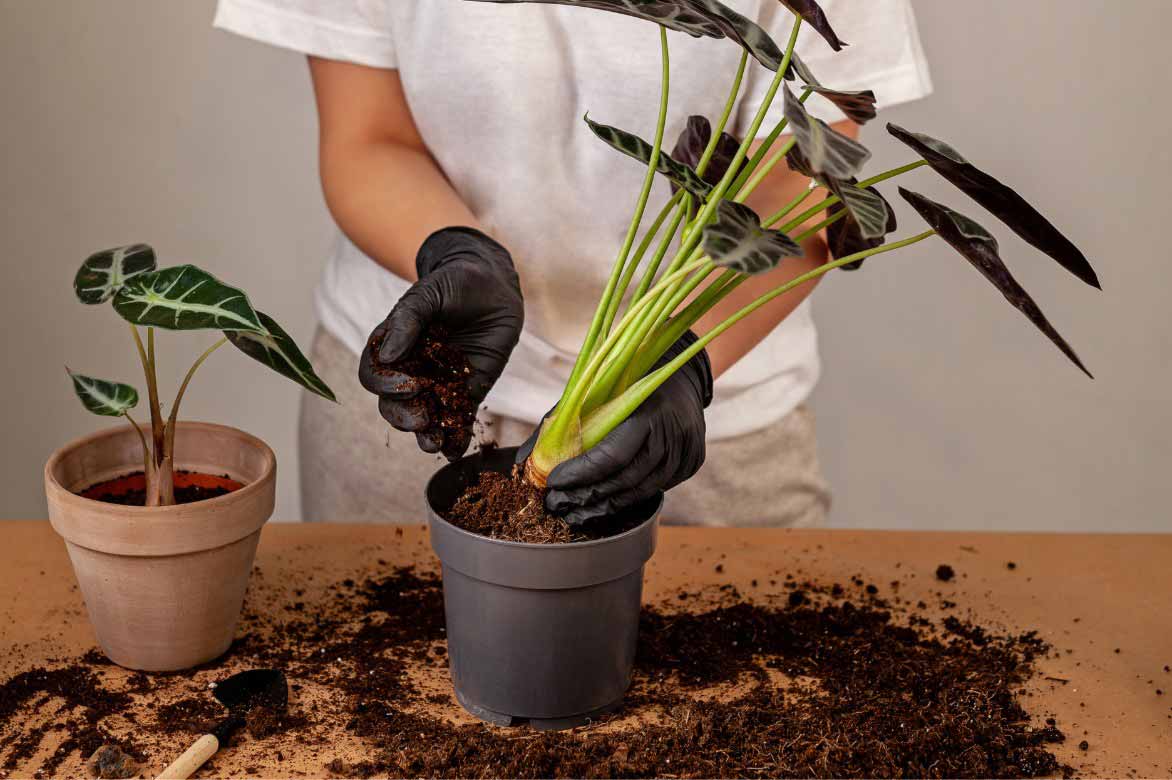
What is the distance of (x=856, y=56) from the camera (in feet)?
4.44

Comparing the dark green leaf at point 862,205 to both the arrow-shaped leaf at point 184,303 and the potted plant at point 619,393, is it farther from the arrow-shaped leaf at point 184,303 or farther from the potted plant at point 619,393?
the arrow-shaped leaf at point 184,303

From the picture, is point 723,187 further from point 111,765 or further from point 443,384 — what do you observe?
point 111,765

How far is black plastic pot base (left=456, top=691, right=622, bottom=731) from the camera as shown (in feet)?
3.13

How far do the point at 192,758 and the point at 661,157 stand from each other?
579 mm

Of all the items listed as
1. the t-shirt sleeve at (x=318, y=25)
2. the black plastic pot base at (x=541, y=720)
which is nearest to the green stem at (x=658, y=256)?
the black plastic pot base at (x=541, y=720)

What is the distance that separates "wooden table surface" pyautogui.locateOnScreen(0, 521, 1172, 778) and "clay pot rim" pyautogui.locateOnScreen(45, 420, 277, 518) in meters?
0.17

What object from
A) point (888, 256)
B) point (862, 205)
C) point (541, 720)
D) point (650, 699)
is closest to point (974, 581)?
point (650, 699)

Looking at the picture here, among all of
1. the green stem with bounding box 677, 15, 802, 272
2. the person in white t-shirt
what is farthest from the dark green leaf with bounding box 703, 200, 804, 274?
the person in white t-shirt

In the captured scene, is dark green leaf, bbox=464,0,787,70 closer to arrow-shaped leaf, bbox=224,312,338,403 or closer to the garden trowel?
arrow-shaped leaf, bbox=224,312,338,403

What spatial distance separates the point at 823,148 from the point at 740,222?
8 centimetres

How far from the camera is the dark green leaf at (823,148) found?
0.66 meters

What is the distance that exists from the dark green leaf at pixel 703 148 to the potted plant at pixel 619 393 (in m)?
0.02

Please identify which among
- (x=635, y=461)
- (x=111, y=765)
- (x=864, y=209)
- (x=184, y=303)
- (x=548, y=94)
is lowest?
(x=111, y=765)

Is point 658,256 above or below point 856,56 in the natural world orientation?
below
